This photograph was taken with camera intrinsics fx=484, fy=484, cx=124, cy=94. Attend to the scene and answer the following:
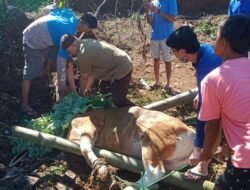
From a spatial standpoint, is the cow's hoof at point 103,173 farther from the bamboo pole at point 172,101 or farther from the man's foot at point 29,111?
the man's foot at point 29,111

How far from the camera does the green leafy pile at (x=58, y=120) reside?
21.0ft

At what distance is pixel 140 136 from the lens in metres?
5.87

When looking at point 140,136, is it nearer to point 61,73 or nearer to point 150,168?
point 150,168

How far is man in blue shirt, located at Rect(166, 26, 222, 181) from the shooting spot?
4641mm

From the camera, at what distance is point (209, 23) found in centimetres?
1094

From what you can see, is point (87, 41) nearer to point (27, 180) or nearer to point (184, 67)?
point (27, 180)

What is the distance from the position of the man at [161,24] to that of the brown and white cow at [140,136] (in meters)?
1.94

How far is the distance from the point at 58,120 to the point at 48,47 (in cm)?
141

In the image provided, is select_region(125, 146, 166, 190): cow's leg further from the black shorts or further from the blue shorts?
the blue shorts

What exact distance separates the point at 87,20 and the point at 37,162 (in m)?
2.13

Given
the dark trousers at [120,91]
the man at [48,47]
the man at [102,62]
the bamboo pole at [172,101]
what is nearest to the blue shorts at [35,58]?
the man at [48,47]

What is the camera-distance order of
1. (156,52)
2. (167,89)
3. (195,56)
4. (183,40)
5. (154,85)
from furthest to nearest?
(154,85) < (167,89) < (156,52) < (195,56) < (183,40)

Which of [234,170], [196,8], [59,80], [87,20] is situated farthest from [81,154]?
[196,8]

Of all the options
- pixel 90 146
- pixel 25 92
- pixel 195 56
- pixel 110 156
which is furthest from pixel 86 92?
pixel 195 56
